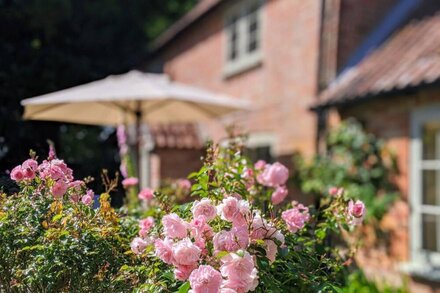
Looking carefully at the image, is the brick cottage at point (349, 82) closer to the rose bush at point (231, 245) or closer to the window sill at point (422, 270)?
the window sill at point (422, 270)

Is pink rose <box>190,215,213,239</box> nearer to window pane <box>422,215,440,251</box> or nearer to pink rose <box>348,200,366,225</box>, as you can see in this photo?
pink rose <box>348,200,366,225</box>

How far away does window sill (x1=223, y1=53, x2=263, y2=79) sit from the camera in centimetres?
1048

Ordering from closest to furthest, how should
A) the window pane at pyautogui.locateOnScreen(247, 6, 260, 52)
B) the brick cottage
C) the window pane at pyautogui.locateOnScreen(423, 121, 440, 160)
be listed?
the brick cottage < the window pane at pyautogui.locateOnScreen(423, 121, 440, 160) < the window pane at pyautogui.locateOnScreen(247, 6, 260, 52)

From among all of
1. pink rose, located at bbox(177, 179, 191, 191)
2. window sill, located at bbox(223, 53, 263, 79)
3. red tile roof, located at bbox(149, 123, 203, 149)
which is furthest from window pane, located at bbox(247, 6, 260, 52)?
pink rose, located at bbox(177, 179, 191, 191)

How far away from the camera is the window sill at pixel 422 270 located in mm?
6421

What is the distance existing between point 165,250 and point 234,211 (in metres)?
0.28

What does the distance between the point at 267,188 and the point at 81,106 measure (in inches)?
179

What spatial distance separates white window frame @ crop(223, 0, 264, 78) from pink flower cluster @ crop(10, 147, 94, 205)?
813cm

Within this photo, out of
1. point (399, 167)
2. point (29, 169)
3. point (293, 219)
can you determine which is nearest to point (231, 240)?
point (293, 219)

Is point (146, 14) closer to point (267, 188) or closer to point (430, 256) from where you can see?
point (430, 256)

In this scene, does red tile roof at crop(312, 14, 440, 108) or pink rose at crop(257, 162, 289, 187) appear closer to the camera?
pink rose at crop(257, 162, 289, 187)

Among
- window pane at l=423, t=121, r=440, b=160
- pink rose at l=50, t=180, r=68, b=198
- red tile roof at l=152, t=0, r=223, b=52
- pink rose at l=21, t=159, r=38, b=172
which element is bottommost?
pink rose at l=50, t=180, r=68, b=198

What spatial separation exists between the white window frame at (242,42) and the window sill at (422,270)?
4.72 m

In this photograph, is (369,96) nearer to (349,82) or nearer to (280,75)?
(349,82)
